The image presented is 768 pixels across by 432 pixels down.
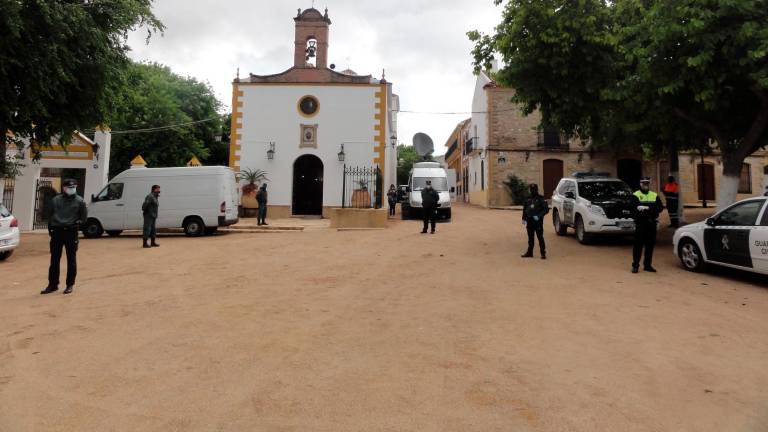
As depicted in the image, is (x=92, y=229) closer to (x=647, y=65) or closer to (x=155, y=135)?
(x=155, y=135)

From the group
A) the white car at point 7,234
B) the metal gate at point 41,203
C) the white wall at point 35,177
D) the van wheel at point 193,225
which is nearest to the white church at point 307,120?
the white wall at point 35,177

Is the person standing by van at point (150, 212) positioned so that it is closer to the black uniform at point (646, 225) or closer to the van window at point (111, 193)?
the van window at point (111, 193)

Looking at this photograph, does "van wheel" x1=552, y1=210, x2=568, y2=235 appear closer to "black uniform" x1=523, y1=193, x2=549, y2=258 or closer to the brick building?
"black uniform" x1=523, y1=193, x2=549, y2=258

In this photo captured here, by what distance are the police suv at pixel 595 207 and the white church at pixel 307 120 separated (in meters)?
9.55

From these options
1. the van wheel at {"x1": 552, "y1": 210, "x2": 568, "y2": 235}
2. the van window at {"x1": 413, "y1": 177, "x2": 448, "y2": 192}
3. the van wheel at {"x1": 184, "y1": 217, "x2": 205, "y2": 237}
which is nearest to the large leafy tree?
the van wheel at {"x1": 552, "y1": 210, "x2": 568, "y2": 235}

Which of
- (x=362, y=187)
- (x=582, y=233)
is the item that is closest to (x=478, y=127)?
(x=362, y=187)

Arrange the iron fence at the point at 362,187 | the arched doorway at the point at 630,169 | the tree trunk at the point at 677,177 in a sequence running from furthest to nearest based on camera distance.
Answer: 1. the arched doorway at the point at 630,169
2. the iron fence at the point at 362,187
3. the tree trunk at the point at 677,177

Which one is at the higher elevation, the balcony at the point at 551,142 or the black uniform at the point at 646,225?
the balcony at the point at 551,142

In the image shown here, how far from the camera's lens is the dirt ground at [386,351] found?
2.68m

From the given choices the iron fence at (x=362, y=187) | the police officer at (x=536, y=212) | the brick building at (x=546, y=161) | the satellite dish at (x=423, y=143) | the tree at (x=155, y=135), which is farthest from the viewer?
the satellite dish at (x=423, y=143)

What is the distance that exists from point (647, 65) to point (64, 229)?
34.7 ft

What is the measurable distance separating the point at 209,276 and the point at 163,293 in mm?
1244

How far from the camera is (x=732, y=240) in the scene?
6953 mm

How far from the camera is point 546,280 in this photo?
687cm
